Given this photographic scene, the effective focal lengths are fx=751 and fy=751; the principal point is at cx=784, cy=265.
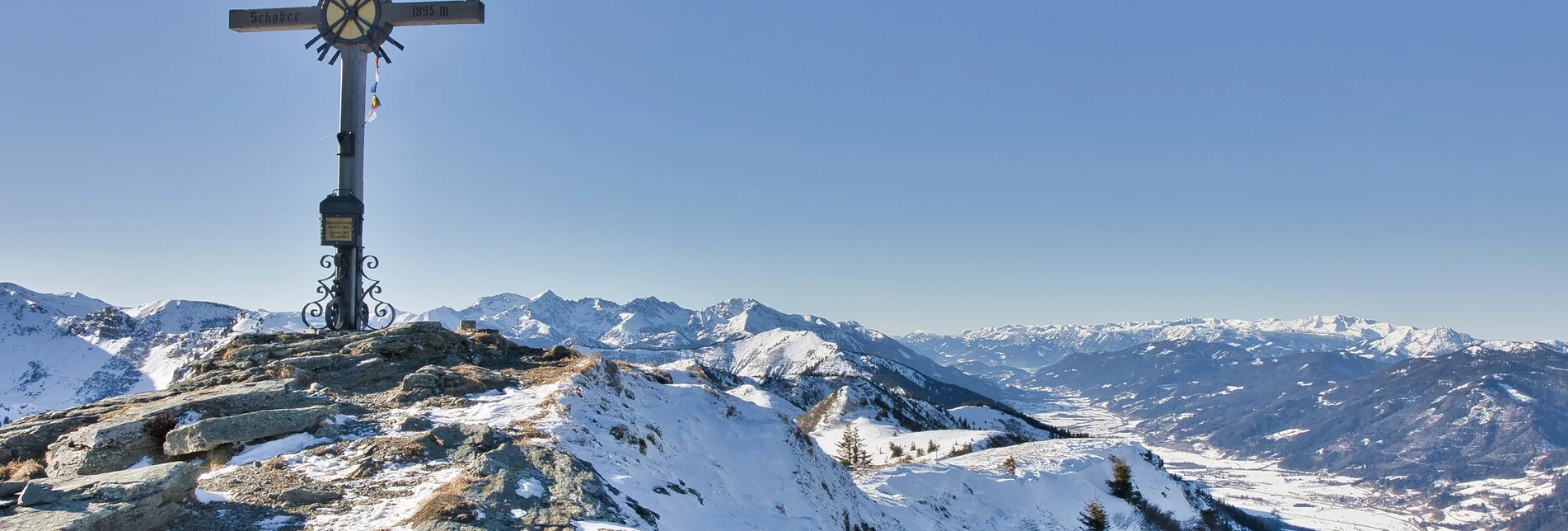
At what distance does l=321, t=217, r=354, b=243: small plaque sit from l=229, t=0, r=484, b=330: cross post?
0.09 ft

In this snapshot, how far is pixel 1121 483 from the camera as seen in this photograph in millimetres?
50250

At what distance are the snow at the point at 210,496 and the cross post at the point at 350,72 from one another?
47.5 feet

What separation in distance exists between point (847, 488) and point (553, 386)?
12114 mm

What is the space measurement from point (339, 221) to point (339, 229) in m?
0.26

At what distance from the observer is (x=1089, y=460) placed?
51906 mm

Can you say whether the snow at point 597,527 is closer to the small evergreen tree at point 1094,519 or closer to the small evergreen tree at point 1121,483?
the small evergreen tree at point 1094,519

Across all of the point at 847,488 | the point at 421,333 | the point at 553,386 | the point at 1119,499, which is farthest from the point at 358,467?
the point at 1119,499

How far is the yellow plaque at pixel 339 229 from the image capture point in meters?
23.8

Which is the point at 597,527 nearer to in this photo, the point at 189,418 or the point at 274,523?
the point at 274,523

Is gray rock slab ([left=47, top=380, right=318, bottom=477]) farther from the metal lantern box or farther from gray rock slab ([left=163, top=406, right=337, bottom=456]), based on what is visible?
the metal lantern box

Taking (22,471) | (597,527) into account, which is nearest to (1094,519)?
(597,527)

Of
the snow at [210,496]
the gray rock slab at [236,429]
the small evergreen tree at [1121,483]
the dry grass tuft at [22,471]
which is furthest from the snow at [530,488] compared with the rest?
the small evergreen tree at [1121,483]

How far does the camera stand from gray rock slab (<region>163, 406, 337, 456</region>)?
12.5m

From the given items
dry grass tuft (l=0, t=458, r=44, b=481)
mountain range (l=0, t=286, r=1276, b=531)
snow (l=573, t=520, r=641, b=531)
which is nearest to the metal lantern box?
mountain range (l=0, t=286, r=1276, b=531)
